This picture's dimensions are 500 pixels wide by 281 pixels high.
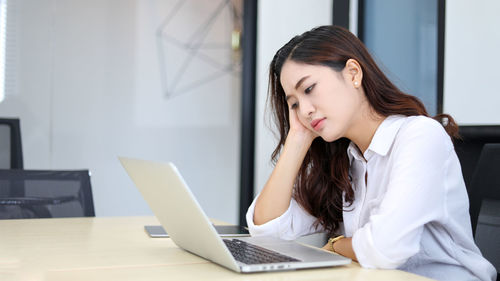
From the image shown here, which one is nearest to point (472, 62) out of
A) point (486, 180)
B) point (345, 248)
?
point (486, 180)

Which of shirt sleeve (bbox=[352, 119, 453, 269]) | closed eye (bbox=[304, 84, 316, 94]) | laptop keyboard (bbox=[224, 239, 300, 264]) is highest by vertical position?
closed eye (bbox=[304, 84, 316, 94])

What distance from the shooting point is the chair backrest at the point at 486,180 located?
152cm

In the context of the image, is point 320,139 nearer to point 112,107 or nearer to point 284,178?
point 284,178

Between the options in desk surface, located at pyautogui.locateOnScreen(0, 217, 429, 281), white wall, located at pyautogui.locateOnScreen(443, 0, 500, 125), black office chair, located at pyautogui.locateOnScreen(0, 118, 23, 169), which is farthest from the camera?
black office chair, located at pyautogui.locateOnScreen(0, 118, 23, 169)

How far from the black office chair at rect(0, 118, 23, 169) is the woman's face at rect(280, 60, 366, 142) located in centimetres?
226

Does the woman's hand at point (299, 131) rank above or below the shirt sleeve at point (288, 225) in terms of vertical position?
above

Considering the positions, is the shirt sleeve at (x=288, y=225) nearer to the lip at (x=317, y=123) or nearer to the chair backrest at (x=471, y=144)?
the lip at (x=317, y=123)

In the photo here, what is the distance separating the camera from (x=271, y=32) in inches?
154

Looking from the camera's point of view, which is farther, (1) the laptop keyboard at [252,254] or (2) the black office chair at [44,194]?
(2) the black office chair at [44,194]

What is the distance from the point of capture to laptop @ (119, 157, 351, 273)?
39.6 inches

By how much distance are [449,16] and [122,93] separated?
2194 mm

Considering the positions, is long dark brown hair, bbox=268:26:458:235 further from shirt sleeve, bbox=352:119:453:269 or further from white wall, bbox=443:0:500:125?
white wall, bbox=443:0:500:125

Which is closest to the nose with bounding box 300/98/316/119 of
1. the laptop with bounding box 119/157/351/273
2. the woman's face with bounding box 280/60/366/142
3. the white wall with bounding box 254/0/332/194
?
the woman's face with bounding box 280/60/366/142

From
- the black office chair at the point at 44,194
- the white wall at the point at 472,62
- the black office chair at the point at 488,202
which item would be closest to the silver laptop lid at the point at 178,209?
the black office chair at the point at 488,202
